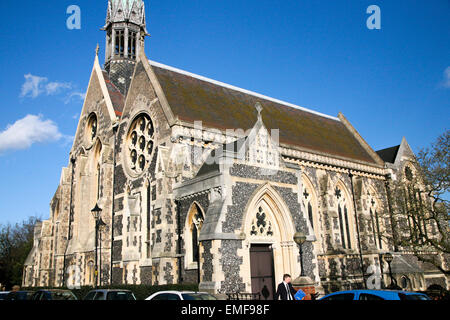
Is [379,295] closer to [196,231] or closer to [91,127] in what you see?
[196,231]

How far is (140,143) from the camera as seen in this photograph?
77.7ft

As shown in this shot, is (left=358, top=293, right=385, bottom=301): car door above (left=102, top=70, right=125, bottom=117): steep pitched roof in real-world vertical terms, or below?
below

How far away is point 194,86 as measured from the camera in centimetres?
2619

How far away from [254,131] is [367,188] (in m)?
15.1

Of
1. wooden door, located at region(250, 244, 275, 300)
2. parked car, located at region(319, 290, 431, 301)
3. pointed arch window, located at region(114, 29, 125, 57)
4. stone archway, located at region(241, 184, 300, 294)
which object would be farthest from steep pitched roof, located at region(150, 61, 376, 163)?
parked car, located at region(319, 290, 431, 301)

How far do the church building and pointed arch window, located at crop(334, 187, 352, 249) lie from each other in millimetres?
116

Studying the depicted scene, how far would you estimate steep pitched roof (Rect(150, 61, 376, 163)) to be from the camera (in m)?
23.1

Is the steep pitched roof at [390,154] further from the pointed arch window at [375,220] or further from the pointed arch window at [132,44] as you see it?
the pointed arch window at [132,44]

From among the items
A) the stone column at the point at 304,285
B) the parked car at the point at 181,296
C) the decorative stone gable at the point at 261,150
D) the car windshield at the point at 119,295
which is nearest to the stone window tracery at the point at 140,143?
the decorative stone gable at the point at 261,150

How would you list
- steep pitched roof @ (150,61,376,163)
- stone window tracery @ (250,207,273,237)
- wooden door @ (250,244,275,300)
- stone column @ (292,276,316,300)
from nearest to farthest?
stone column @ (292,276,316,300) → wooden door @ (250,244,275,300) → stone window tracery @ (250,207,273,237) → steep pitched roof @ (150,61,376,163)

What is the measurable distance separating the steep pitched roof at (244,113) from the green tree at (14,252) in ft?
93.6

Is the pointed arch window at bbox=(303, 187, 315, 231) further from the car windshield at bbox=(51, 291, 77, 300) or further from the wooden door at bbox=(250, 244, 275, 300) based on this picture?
the car windshield at bbox=(51, 291, 77, 300)

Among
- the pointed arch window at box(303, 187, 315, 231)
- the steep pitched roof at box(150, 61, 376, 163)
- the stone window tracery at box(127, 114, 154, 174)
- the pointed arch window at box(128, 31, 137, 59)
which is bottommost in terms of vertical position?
the pointed arch window at box(303, 187, 315, 231)
